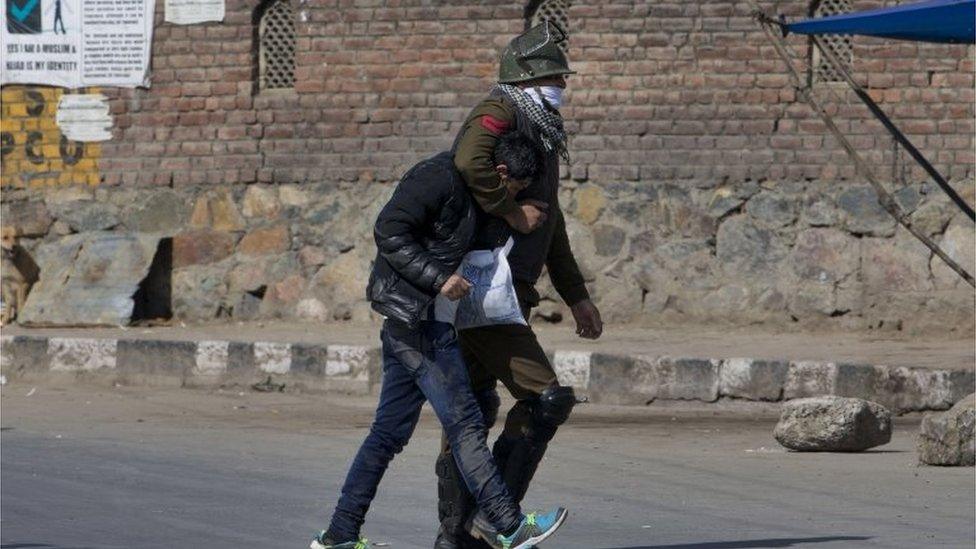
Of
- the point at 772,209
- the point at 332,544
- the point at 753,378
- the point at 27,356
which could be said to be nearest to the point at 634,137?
the point at 772,209

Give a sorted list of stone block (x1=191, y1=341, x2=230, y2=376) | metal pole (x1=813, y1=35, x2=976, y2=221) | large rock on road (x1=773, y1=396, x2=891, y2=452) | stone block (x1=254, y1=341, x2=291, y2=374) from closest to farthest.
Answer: large rock on road (x1=773, y1=396, x2=891, y2=452), metal pole (x1=813, y1=35, x2=976, y2=221), stone block (x1=254, y1=341, x2=291, y2=374), stone block (x1=191, y1=341, x2=230, y2=376)

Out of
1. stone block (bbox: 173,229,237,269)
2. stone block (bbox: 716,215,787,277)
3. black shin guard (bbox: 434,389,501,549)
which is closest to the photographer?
black shin guard (bbox: 434,389,501,549)

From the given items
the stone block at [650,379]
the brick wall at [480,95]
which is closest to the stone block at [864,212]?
the brick wall at [480,95]

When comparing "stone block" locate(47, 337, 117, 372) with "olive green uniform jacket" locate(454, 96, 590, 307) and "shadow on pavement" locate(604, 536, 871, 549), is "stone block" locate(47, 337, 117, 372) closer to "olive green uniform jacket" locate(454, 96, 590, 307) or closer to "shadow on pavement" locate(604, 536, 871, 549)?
"olive green uniform jacket" locate(454, 96, 590, 307)

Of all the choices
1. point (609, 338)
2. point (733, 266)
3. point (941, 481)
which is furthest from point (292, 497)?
point (733, 266)

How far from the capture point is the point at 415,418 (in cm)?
654

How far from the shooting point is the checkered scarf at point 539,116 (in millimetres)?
6609

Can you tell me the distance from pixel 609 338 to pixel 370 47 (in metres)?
3.12

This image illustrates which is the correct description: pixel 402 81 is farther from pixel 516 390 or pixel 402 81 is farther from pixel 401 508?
pixel 516 390

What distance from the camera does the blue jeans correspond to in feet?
20.6

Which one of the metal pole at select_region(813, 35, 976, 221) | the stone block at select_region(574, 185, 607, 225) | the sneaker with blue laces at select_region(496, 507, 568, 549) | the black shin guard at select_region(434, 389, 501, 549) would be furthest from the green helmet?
the stone block at select_region(574, 185, 607, 225)

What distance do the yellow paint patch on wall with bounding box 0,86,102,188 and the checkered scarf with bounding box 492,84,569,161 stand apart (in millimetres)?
10001

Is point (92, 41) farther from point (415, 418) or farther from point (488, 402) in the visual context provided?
point (415, 418)

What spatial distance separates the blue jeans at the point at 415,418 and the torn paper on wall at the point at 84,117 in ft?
33.0
